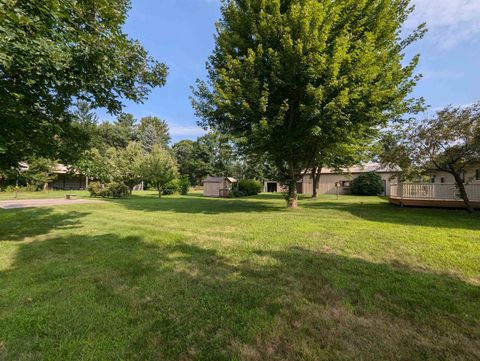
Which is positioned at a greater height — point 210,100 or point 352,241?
point 210,100

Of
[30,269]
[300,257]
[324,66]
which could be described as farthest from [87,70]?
[324,66]

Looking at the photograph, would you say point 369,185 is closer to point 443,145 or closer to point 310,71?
point 443,145

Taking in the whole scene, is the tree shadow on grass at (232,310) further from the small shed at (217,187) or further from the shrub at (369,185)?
the shrub at (369,185)

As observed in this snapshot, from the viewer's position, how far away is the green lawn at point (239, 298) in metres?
2.33

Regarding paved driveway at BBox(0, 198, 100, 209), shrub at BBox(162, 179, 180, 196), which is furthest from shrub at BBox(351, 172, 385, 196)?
paved driveway at BBox(0, 198, 100, 209)

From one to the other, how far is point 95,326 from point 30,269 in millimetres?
2640

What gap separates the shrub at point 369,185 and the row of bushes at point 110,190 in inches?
1010

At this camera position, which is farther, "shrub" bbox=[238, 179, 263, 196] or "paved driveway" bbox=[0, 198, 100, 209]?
"shrub" bbox=[238, 179, 263, 196]

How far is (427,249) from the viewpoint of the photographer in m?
5.45

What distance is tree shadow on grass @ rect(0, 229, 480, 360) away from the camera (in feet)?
7.56

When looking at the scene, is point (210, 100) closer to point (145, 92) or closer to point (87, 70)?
point (145, 92)

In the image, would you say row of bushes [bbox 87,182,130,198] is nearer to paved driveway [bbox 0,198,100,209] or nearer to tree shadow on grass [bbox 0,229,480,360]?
paved driveway [bbox 0,198,100,209]

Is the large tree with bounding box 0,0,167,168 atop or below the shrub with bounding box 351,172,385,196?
atop

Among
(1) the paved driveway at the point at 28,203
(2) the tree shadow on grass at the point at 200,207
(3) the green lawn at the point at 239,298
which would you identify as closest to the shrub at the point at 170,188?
(2) the tree shadow on grass at the point at 200,207
